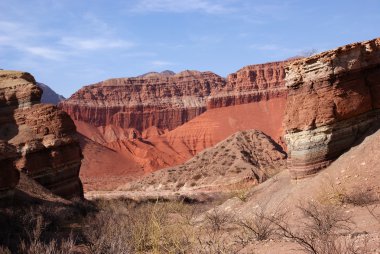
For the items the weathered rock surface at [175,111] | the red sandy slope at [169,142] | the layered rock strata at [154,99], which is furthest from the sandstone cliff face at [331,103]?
the layered rock strata at [154,99]

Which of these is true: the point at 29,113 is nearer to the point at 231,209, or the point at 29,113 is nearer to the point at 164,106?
the point at 231,209

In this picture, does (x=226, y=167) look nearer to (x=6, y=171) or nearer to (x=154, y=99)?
(x=6, y=171)

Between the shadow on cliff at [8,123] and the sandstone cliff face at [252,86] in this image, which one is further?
the sandstone cliff face at [252,86]

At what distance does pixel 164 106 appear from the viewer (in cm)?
13125

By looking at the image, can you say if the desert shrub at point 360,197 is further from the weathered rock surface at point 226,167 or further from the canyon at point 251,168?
the weathered rock surface at point 226,167

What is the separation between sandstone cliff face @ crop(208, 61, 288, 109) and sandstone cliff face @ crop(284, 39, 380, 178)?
89145mm

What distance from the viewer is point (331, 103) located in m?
15.5

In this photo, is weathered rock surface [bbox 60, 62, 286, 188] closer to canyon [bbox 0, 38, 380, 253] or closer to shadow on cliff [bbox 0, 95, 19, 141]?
canyon [bbox 0, 38, 380, 253]

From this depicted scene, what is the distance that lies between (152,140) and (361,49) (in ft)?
286

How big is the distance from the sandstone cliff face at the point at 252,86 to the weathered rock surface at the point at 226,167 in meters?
49.3

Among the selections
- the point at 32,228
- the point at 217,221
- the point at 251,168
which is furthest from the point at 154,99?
the point at 217,221

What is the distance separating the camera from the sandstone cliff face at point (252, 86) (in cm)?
10662

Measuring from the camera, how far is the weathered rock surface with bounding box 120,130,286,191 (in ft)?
149

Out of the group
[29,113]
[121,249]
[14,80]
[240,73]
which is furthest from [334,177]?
[240,73]
